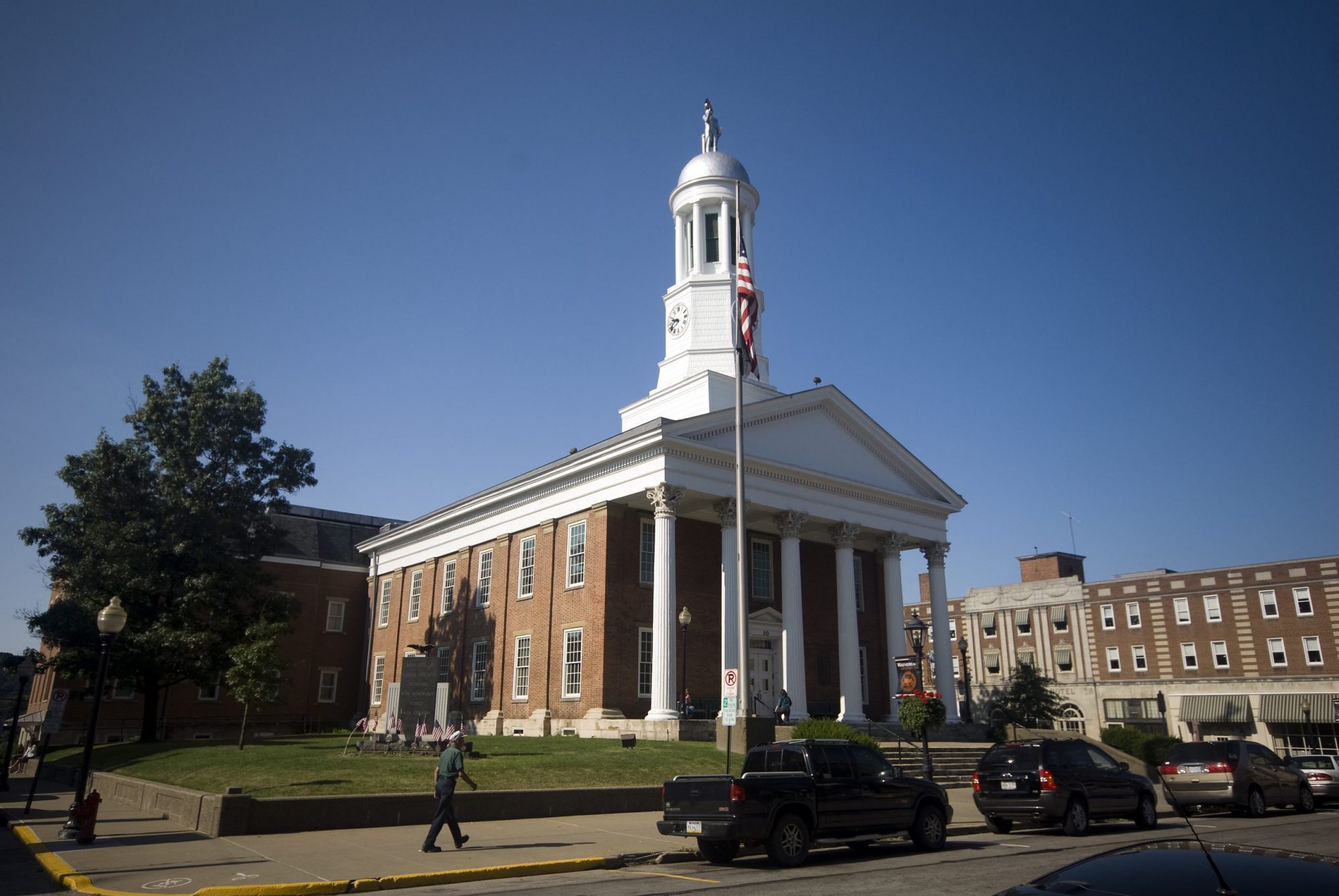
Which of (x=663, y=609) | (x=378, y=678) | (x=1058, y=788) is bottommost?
(x=1058, y=788)

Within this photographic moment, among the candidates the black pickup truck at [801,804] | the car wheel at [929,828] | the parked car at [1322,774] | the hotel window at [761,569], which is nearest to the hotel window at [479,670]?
the hotel window at [761,569]

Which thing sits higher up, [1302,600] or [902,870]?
[1302,600]

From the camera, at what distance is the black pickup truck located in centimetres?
1455

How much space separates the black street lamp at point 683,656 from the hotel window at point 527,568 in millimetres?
6910

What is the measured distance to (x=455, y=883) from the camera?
13.1 metres

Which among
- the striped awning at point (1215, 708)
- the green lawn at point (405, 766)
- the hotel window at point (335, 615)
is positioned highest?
the hotel window at point (335, 615)

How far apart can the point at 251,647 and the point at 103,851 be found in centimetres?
1951

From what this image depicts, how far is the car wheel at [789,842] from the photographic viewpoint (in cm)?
1462

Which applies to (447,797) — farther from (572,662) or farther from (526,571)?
(526,571)

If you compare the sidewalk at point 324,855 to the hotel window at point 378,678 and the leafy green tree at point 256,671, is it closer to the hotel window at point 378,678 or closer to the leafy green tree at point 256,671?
the leafy green tree at point 256,671

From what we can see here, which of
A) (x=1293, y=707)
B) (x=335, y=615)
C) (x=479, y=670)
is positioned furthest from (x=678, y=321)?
(x=1293, y=707)

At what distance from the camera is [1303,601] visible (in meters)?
56.7

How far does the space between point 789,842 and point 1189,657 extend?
183 ft

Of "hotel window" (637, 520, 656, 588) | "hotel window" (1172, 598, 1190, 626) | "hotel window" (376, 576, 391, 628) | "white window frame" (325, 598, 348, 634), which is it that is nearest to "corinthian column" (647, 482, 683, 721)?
"hotel window" (637, 520, 656, 588)
